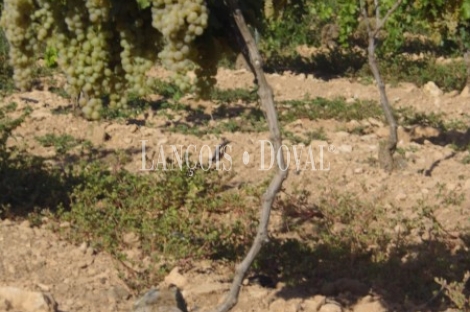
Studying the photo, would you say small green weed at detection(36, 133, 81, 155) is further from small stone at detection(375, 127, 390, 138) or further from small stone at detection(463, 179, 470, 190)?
small stone at detection(463, 179, 470, 190)

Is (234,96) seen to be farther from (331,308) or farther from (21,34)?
(21,34)

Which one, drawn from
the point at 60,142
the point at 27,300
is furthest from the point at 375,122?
the point at 27,300

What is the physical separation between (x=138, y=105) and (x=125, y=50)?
6.56 m

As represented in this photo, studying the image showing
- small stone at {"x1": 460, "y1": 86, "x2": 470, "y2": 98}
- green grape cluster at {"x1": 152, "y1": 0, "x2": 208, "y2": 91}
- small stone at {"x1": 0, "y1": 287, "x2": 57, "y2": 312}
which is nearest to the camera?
green grape cluster at {"x1": 152, "y1": 0, "x2": 208, "y2": 91}

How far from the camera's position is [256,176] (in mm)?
7695

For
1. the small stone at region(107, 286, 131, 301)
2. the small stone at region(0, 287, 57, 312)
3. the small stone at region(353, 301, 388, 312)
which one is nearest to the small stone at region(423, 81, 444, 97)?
the small stone at region(353, 301, 388, 312)

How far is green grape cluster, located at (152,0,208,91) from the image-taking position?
313cm

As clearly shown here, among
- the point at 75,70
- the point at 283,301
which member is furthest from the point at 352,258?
the point at 75,70

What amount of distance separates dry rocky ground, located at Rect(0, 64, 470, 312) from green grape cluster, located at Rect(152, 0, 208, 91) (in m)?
2.23

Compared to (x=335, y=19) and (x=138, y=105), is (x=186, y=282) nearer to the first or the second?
(x=138, y=105)

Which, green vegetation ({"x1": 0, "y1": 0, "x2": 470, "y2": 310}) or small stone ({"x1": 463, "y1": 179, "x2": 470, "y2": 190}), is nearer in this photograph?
green vegetation ({"x1": 0, "y1": 0, "x2": 470, "y2": 310})

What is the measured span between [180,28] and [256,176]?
4.59 m

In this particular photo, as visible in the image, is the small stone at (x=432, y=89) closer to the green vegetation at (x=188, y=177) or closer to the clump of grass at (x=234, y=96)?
the green vegetation at (x=188, y=177)

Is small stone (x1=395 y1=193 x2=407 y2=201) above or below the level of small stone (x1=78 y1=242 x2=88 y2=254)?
above
